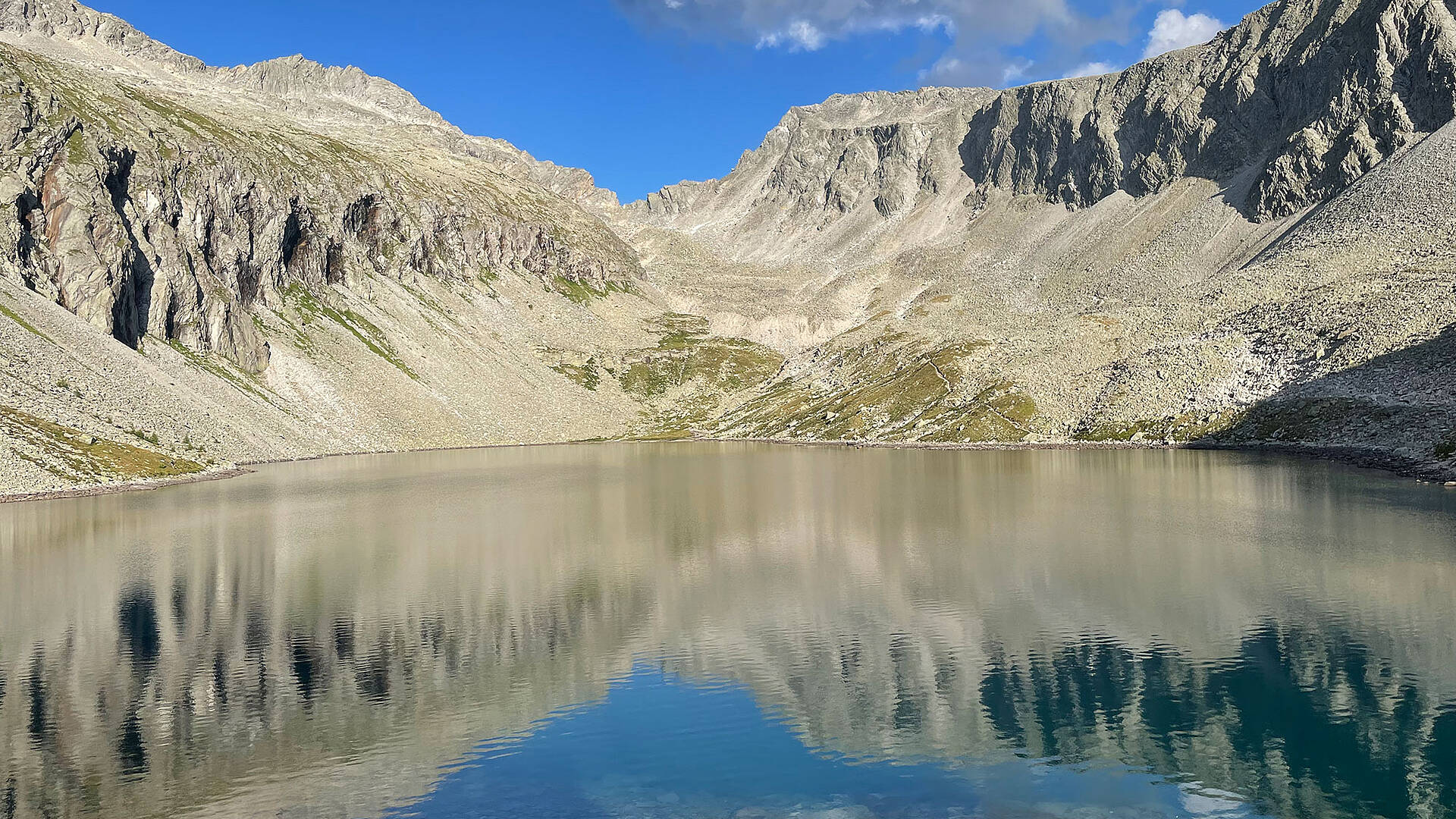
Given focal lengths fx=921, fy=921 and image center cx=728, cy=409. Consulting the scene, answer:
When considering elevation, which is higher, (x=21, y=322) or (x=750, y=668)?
(x=21, y=322)

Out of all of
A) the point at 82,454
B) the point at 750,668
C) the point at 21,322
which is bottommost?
the point at 750,668

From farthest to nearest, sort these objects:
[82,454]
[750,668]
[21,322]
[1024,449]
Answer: [1024,449]
[21,322]
[82,454]
[750,668]

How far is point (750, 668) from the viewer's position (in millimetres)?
Result: 32406

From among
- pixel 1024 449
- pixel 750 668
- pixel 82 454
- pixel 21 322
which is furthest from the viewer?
pixel 1024 449

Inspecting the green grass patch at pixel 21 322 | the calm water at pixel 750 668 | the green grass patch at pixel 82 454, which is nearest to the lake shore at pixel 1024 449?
the green grass patch at pixel 82 454

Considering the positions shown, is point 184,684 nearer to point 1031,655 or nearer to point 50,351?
point 1031,655

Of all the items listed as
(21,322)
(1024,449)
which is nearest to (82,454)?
(21,322)

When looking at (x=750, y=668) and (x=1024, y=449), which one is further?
(x=1024, y=449)

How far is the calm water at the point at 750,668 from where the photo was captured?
22.7 meters

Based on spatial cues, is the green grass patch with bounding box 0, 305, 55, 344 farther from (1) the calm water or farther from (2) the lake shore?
(1) the calm water

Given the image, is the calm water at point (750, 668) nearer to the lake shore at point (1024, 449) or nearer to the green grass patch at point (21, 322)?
the lake shore at point (1024, 449)

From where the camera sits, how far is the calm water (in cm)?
2270

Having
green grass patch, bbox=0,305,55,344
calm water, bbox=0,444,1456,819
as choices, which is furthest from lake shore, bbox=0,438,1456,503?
green grass patch, bbox=0,305,55,344

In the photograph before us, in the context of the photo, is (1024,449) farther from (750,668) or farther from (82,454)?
(82,454)
